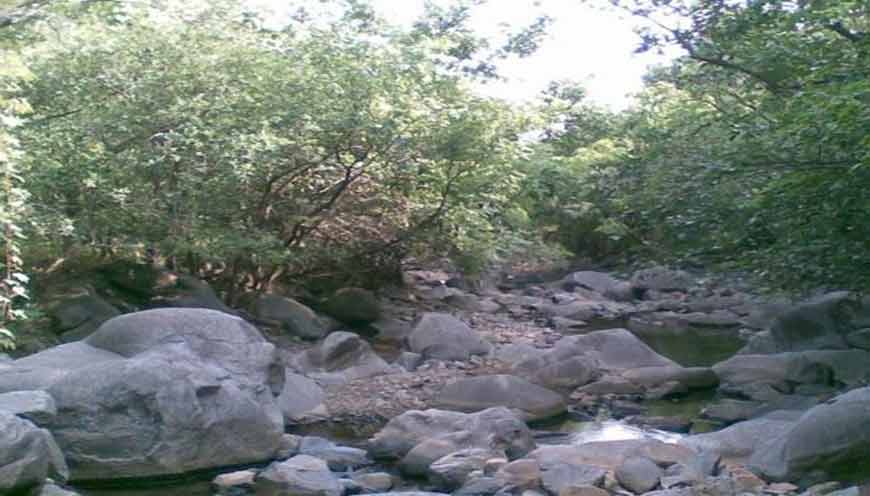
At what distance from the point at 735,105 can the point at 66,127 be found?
800 centimetres

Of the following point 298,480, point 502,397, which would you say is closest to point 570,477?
point 298,480

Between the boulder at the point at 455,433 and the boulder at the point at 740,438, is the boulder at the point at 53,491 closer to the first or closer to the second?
the boulder at the point at 455,433

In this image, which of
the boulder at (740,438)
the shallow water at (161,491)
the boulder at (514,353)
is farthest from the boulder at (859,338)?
the shallow water at (161,491)

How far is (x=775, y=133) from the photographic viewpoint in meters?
8.40

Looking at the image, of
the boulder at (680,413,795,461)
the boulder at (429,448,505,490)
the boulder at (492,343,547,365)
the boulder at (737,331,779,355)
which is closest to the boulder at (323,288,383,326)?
the boulder at (492,343,547,365)

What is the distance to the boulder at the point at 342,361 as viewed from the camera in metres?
12.6

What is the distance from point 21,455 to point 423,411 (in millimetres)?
4206

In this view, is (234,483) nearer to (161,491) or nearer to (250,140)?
(161,491)

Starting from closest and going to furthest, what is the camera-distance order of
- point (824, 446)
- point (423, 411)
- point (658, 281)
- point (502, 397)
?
point (824, 446), point (423, 411), point (502, 397), point (658, 281)

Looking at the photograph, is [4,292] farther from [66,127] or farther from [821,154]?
[821,154]

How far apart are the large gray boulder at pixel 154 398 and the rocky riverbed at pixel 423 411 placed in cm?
2

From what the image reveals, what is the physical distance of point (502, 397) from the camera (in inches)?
425

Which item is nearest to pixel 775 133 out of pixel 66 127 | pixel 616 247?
pixel 66 127

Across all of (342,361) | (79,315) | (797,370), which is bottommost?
(797,370)
